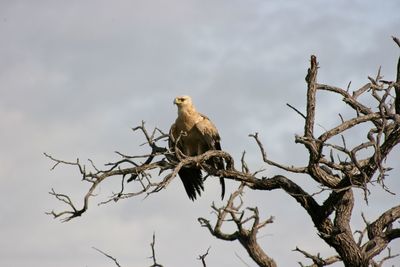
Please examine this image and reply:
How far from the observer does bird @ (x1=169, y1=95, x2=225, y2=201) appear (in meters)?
7.44

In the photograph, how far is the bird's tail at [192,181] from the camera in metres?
7.42

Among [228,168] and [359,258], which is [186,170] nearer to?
[228,168]

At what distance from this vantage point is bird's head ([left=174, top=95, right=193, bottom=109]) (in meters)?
7.81

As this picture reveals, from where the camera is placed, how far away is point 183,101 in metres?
7.86

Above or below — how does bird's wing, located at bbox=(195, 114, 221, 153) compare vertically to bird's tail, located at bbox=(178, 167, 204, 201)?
above

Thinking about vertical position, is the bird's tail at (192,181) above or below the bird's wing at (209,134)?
below

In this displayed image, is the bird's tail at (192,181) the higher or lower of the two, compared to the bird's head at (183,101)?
lower

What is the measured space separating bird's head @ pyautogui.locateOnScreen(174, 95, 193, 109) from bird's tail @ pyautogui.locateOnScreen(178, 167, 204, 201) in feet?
2.52

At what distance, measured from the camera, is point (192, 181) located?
7457mm

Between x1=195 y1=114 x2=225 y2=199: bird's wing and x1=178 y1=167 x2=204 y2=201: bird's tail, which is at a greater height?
x1=195 y1=114 x2=225 y2=199: bird's wing

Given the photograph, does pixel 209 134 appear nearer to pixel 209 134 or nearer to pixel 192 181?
pixel 209 134

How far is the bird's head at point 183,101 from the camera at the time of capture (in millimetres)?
7808

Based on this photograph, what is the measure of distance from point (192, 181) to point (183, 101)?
3.00 feet

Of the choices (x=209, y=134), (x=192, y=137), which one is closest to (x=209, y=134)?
(x=209, y=134)
